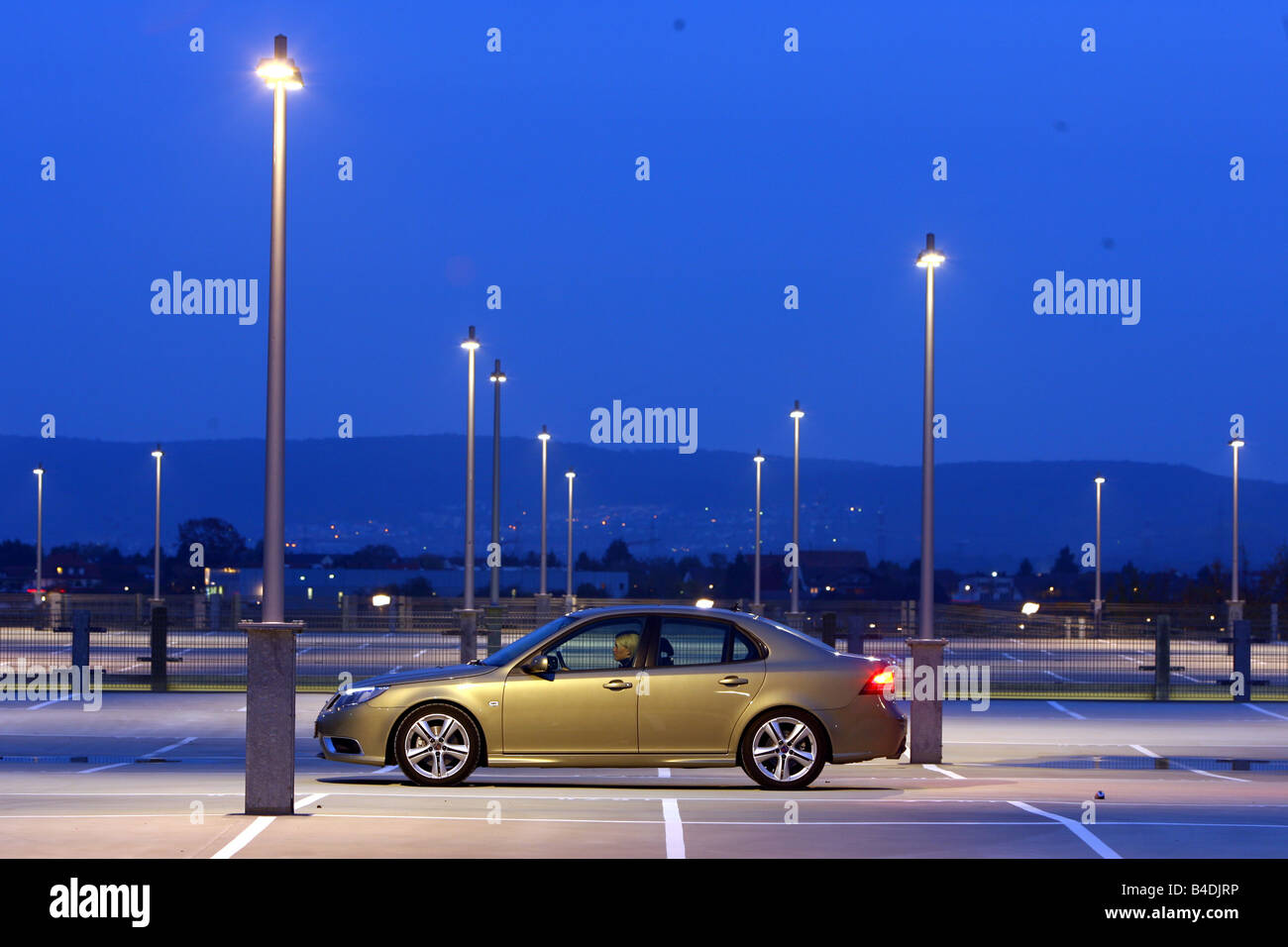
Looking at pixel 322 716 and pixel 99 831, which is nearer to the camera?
pixel 99 831

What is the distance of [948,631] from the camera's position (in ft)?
114

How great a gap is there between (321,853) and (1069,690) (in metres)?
21.5

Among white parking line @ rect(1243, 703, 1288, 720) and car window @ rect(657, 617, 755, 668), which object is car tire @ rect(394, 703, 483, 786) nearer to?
car window @ rect(657, 617, 755, 668)

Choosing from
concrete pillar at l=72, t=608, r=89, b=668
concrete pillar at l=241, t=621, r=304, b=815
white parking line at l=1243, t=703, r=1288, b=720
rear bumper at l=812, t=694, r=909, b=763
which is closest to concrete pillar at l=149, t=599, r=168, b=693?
concrete pillar at l=72, t=608, r=89, b=668

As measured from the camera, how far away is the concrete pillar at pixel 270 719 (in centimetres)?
1166

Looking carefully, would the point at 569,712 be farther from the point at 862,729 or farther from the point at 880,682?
the point at 880,682

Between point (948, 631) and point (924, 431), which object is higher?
point (924, 431)

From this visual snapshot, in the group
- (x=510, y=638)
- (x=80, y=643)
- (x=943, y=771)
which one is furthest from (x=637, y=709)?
(x=510, y=638)

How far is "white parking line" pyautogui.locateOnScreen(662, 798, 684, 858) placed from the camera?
1012cm

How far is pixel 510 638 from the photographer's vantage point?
3594cm
